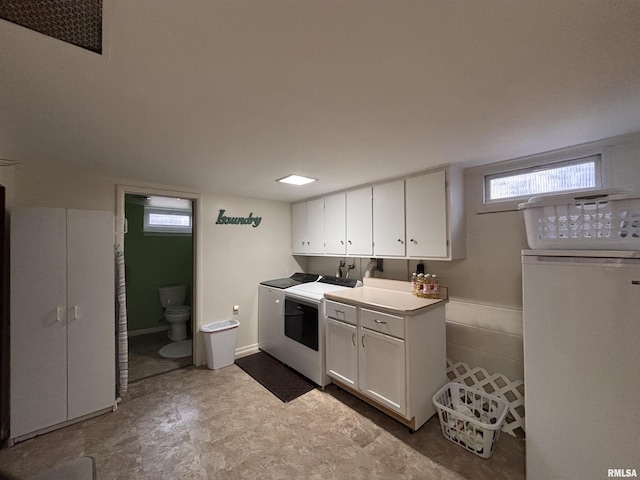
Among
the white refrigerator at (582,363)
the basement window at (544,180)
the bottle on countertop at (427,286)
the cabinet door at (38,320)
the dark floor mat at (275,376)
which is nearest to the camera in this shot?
the white refrigerator at (582,363)

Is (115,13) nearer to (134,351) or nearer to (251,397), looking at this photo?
(251,397)

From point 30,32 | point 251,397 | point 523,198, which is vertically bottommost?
point 251,397

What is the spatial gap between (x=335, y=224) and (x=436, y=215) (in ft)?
4.29

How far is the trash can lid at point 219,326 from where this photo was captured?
119 inches

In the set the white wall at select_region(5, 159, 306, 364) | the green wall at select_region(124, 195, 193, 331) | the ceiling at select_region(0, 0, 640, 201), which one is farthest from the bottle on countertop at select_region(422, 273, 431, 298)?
the green wall at select_region(124, 195, 193, 331)

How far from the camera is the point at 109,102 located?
121 cm

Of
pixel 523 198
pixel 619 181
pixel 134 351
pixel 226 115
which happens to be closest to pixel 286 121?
pixel 226 115

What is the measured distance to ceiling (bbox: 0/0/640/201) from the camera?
760 millimetres

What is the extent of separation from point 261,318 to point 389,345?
2117 millimetres

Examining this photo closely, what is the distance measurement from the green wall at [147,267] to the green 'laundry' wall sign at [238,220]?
155 cm

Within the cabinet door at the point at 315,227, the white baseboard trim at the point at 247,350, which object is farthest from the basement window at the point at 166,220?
the white baseboard trim at the point at 247,350

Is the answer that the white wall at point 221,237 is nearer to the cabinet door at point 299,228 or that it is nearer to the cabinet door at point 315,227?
the cabinet door at point 299,228

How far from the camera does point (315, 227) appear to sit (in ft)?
11.6

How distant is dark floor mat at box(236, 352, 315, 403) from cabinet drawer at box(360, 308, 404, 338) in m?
1.08
